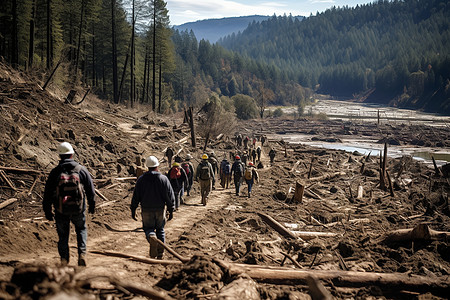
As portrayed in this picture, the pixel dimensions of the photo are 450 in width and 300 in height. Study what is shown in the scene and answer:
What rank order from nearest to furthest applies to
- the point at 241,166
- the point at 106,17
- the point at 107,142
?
the point at 241,166 → the point at 107,142 → the point at 106,17

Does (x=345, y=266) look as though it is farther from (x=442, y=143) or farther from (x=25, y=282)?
(x=442, y=143)

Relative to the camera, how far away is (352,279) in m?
6.11

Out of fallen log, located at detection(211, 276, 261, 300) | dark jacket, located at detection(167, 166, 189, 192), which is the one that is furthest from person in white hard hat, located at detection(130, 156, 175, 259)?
dark jacket, located at detection(167, 166, 189, 192)

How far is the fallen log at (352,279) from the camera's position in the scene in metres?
5.77

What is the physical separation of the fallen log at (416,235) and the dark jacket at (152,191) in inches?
227

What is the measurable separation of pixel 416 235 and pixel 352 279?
3.71m

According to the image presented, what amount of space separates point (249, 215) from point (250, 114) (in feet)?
217

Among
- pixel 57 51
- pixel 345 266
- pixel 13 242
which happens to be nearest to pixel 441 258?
pixel 345 266

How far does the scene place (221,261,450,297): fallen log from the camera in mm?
5773

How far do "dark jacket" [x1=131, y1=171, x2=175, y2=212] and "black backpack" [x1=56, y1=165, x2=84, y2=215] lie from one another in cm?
134

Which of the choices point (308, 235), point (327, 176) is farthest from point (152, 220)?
point (327, 176)

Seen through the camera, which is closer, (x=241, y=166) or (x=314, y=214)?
(x=314, y=214)

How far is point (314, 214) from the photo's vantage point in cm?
1351

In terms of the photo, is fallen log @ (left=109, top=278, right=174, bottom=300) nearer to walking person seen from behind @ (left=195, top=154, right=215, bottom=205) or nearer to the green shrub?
walking person seen from behind @ (left=195, top=154, right=215, bottom=205)
